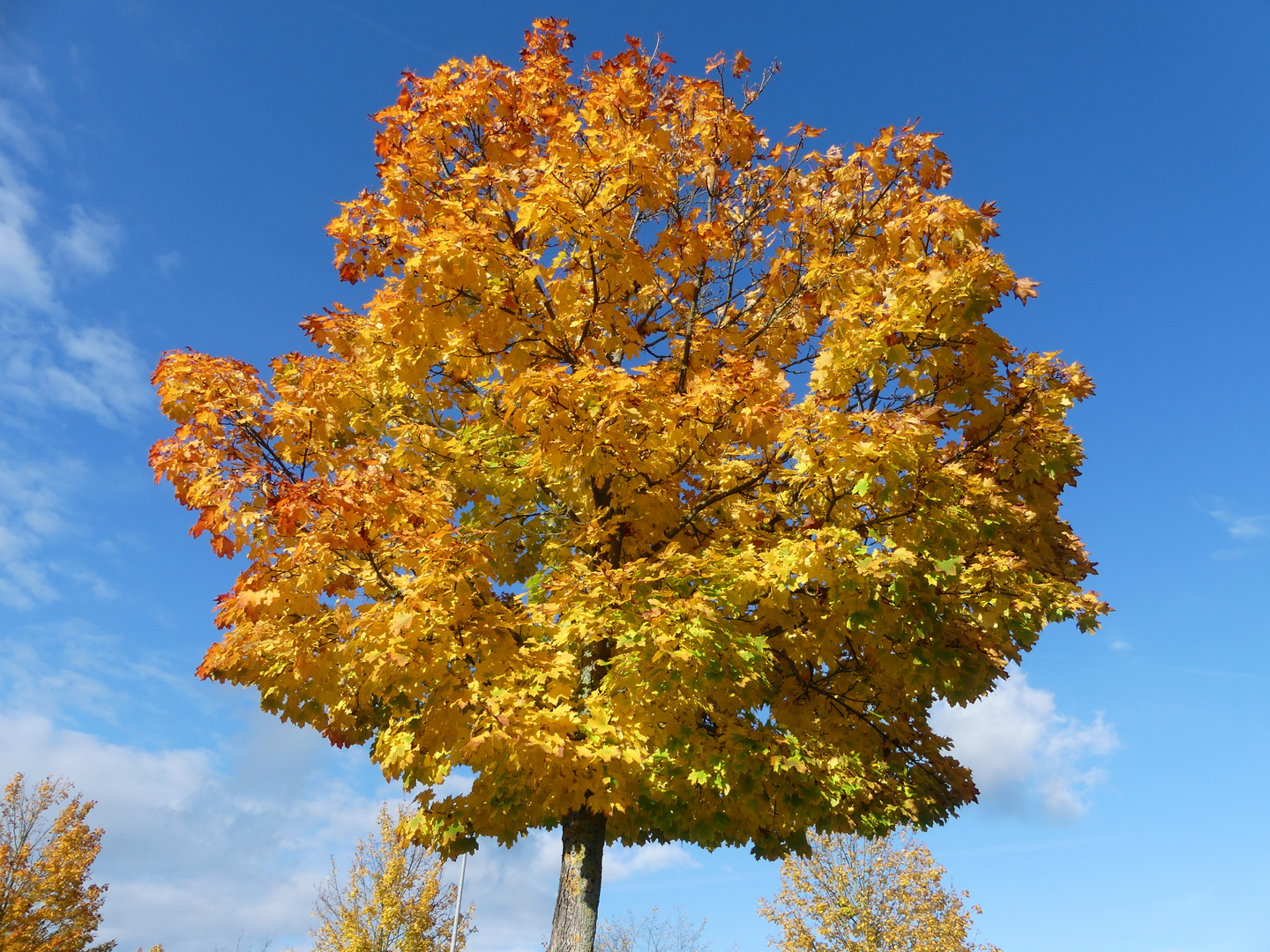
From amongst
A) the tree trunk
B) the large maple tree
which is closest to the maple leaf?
the large maple tree

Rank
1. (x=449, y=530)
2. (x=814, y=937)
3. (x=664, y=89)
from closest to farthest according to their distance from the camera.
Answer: (x=449, y=530), (x=664, y=89), (x=814, y=937)

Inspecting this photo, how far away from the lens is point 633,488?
7238mm

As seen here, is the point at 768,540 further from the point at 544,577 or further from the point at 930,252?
the point at 930,252

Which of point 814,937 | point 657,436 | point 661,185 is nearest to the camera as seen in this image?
point 657,436

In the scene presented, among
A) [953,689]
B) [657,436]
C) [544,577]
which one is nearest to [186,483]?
[544,577]

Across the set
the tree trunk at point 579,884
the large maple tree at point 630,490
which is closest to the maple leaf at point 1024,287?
the large maple tree at point 630,490

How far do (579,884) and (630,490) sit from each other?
3.72m

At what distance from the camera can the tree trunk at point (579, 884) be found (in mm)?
7109

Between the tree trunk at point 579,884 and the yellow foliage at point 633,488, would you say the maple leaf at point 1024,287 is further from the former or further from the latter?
the tree trunk at point 579,884

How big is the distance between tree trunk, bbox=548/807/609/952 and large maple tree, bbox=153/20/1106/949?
3 centimetres

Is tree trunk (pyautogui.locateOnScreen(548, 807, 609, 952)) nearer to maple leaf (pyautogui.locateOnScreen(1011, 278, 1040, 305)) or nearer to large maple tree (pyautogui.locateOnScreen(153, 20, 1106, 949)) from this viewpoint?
large maple tree (pyautogui.locateOnScreen(153, 20, 1106, 949))

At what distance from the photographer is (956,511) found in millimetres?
5617

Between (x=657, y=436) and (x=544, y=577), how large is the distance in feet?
5.44

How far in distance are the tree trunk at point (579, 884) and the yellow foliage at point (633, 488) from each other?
1.70ft
